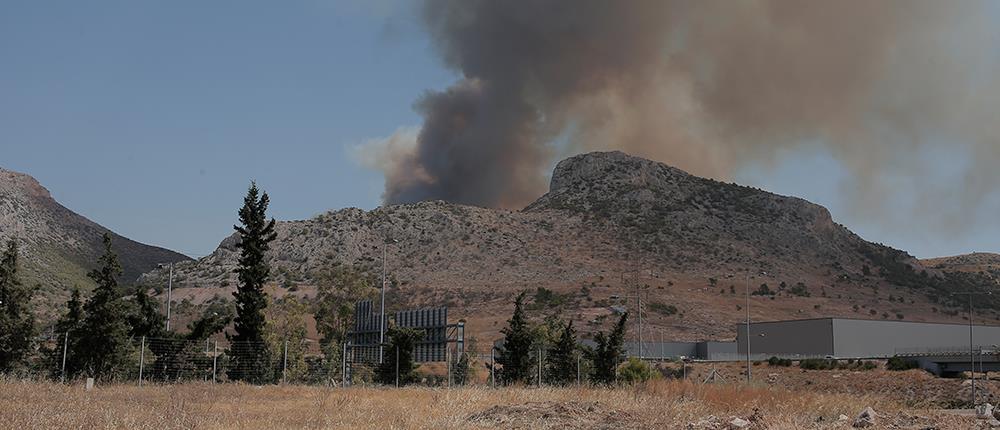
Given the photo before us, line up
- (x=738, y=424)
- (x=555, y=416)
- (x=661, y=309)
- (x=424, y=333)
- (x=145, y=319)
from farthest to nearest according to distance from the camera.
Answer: (x=661, y=309) → (x=424, y=333) → (x=145, y=319) → (x=555, y=416) → (x=738, y=424)

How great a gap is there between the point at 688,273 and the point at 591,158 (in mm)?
54314

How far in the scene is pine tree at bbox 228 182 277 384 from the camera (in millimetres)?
43019

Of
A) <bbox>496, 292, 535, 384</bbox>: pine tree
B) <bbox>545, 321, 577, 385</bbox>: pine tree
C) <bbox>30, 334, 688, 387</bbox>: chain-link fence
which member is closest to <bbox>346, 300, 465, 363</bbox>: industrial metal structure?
<bbox>30, 334, 688, 387</bbox>: chain-link fence

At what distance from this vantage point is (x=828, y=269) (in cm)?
14838

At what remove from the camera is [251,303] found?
47094 mm

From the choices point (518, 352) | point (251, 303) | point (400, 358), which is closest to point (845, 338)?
point (518, 352)

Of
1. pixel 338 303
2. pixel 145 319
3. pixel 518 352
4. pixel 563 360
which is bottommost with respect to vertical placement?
pixel 563 360

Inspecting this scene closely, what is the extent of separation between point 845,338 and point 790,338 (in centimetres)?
613

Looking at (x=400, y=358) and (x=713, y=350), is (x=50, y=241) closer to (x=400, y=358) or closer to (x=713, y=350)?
(x=713, y=350)

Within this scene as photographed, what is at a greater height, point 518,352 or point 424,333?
point 424,333

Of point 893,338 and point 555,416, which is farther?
point 893,338

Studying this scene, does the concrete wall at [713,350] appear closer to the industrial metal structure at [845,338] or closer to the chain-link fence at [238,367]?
the industrial metal structure at [845,338]

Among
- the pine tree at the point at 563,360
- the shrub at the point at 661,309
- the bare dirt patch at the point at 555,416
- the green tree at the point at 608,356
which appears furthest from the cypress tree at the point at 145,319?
the shrub at the point at 661,309

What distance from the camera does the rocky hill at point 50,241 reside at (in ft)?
334
